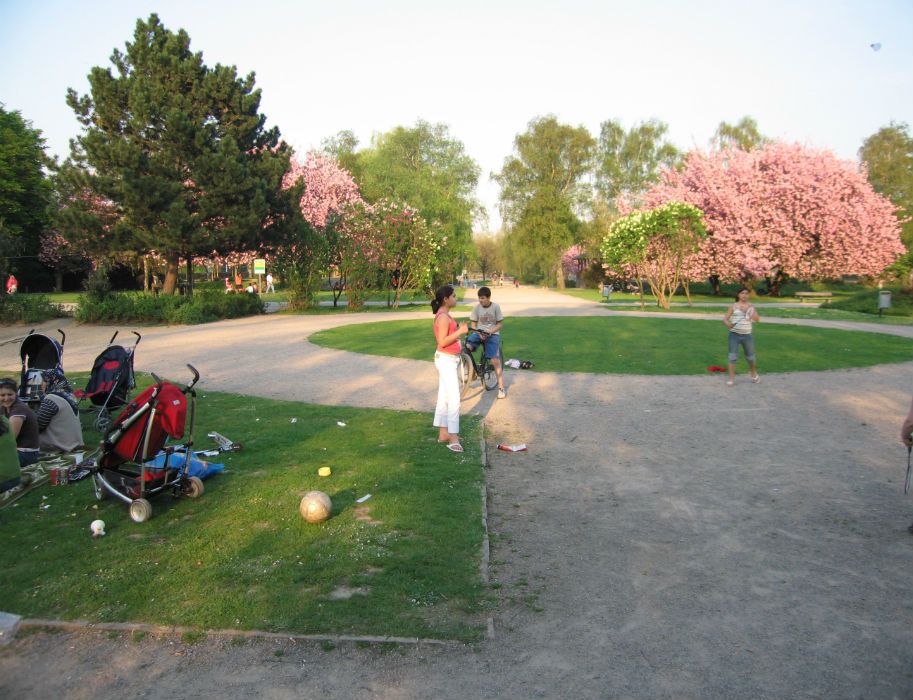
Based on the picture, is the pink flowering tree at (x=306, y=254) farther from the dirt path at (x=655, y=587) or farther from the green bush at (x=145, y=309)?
the dirt path at (x=655, y=587)

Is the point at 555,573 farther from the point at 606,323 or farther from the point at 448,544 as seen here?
the point at 606,323

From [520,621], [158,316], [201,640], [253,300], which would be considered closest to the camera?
[201,640]

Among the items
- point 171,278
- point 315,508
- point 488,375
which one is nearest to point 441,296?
point 315,508

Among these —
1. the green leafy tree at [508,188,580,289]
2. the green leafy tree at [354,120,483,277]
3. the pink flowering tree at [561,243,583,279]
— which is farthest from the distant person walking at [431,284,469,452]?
the pink flowering tree at [561,243,583,279]

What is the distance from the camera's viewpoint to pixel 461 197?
2445 inches

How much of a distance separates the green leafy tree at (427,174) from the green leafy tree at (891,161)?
37.1 m

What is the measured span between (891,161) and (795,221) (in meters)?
32.5

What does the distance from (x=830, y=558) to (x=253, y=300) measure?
2891 centimetres

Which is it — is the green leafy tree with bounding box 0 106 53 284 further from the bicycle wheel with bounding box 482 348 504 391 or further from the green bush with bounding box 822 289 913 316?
the green bush with bounding box 822 289 913 316

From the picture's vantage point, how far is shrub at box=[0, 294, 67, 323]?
25.7 metres

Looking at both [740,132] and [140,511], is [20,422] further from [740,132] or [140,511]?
[740,132]

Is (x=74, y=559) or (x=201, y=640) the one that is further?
(x=74, y=559)

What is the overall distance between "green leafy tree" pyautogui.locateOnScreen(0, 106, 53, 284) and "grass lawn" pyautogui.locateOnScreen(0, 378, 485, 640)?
4653 centimetres

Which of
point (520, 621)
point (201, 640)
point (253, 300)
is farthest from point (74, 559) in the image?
point (253, 300)
